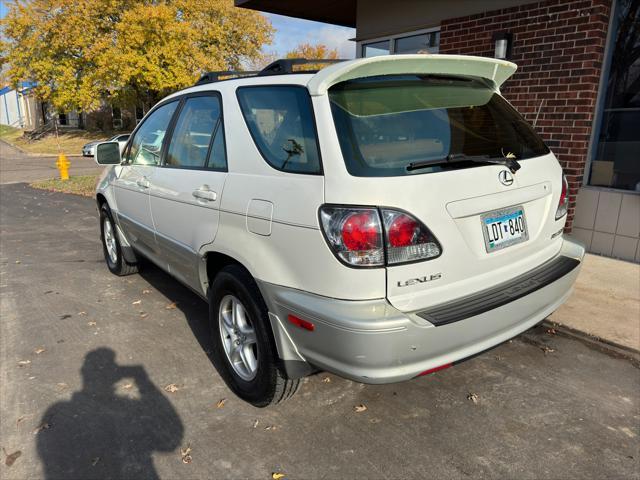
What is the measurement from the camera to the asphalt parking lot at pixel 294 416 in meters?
2.43

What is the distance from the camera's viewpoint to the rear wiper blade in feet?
7.27

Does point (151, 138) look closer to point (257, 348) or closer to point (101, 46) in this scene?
point (257, 348)

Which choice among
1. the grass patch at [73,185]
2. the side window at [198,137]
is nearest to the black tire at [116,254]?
the side window at [198,137]

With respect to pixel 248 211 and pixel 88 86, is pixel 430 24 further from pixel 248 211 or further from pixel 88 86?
pixel 88 86

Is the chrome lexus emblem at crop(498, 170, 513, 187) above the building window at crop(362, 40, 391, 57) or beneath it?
beneath

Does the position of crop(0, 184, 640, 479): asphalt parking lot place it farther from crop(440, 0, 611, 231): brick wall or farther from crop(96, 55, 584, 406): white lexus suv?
crop(440, 0, 611, 231): brick wall

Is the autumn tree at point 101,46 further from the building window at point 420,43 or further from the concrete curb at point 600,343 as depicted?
the concrete curb at point 600,343

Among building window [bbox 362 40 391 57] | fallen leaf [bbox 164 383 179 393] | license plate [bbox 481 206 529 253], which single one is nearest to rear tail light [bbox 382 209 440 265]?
license plate [bbox 481 206 529 253]

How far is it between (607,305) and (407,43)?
194 inches

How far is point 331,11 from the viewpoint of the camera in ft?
28.6

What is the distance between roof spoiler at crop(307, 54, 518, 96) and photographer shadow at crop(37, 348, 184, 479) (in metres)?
2.03

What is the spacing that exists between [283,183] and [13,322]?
3.27 m

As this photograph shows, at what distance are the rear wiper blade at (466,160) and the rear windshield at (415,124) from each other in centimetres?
2

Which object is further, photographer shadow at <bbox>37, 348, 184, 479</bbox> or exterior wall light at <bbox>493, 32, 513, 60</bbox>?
exterior wall light at <bbox>493, 32, 513, 60</bbox>
